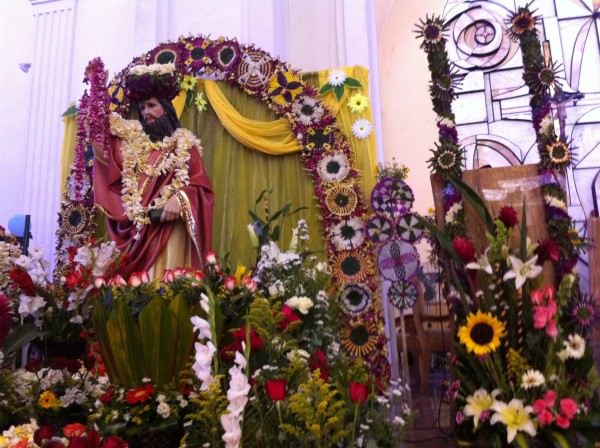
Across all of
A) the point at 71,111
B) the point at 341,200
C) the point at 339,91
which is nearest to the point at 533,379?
the point at 341,200

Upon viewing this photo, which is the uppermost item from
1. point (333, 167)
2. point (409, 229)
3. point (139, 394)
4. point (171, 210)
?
point (333, 167)

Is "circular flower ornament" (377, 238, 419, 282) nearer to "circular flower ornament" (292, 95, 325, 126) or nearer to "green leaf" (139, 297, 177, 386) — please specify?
"circular flower ornament" (292, 95, 325, 126)

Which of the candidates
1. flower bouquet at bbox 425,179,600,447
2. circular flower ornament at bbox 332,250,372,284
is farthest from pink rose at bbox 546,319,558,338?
circular flower ornament at bbox 332,250,372,284

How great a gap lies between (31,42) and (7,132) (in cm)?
114

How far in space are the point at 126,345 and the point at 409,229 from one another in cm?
262

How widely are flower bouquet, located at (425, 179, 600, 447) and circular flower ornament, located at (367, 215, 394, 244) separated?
1.93 metres

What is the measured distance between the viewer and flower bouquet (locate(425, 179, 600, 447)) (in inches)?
80.4

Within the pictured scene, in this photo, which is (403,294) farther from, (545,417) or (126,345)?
(126,345)

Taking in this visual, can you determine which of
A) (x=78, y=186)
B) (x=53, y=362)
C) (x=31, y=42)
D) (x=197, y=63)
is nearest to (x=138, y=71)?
(x=197, y=63)

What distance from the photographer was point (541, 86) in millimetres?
3016

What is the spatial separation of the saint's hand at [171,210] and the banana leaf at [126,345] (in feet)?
5.70

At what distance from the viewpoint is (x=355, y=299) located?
15.1 ft

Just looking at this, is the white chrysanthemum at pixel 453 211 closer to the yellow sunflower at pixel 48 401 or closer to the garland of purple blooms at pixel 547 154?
the garland of purple blooms at pixel 547 154

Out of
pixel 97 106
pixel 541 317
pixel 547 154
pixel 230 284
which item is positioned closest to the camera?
pixel 541 317
